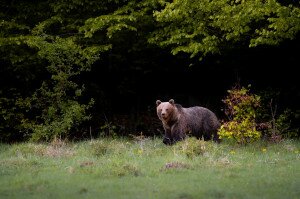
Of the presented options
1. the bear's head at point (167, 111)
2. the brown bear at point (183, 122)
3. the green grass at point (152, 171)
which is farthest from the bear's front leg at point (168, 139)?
the green grass at point (152, 171)

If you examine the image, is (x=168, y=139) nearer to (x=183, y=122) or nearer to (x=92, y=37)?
(x=183, y=122)

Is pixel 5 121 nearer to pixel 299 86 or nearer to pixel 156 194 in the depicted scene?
pixel 299 86

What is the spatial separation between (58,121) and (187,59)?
7534mm

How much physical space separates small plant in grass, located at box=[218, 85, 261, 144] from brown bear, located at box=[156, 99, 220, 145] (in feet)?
3.00

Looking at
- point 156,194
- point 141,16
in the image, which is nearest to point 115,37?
point 141,16

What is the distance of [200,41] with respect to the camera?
18.4 m

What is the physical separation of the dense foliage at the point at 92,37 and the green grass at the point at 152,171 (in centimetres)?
331

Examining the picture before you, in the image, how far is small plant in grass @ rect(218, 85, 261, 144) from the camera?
47.3 ft

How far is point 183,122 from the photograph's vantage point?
50.4 feet

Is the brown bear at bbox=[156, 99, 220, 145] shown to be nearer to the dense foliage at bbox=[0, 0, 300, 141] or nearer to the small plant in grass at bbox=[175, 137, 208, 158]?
the dense foliage at bbox=[0, 0, 300, 141]

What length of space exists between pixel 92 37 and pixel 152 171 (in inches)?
389

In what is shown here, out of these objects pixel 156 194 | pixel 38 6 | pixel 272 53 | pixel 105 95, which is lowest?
pixel 156 194

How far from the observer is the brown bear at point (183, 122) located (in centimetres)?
1523

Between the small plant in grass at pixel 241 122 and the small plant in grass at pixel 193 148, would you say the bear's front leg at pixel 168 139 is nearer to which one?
the small plant in grass at pixel 241 122
